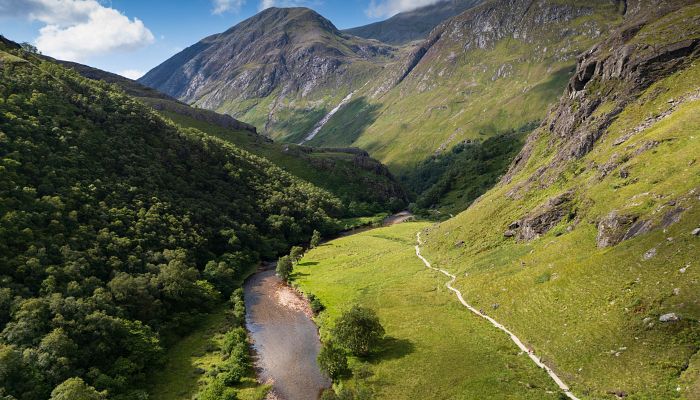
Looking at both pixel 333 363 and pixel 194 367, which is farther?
pixel 194 367

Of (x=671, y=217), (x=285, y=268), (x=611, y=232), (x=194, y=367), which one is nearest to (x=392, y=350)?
(x=194, y=367)

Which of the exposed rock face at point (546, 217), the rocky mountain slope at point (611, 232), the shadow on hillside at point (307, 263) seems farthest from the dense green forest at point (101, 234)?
the exposed rock face at point (546, 217)

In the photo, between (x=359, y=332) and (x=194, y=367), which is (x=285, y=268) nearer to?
(x=194, y=367)

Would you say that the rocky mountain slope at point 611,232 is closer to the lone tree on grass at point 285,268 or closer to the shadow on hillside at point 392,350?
the shadow on hillside at point 392,350

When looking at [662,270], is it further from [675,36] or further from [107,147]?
[107,147]

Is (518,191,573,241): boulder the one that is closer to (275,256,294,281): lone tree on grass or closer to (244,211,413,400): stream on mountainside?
(244,211,413,400): stream on mountainside
